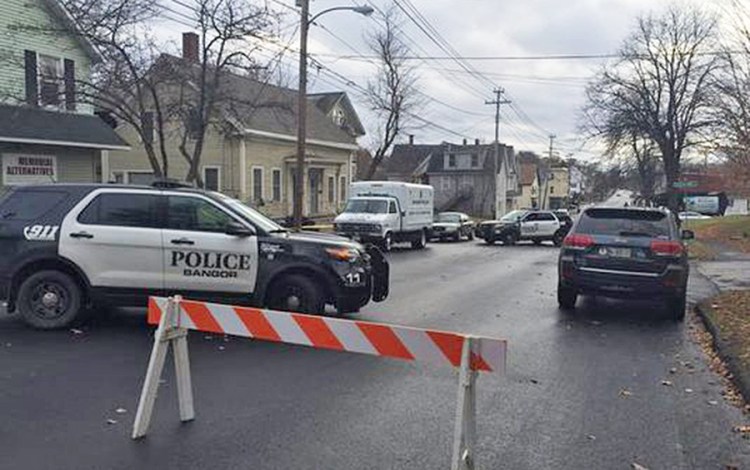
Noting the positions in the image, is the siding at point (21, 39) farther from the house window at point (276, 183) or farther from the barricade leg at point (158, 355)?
the barricade leg at point (158, 355)

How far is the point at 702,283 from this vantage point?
16.3 meters

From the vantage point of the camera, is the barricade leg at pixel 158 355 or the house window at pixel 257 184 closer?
the barricade leg at pixel 158 355

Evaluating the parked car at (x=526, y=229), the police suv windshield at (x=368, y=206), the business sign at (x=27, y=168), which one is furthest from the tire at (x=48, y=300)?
the parked car at (x=526, y=229)

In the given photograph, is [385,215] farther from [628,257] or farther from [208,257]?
[208,257]

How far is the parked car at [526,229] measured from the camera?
35.2 m

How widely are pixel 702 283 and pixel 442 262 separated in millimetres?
7712

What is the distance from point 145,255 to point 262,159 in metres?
28.0

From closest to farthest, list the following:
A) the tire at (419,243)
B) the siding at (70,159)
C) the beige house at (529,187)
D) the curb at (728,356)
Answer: the curb at (728,356) → the siding at (70,159) → the tire at (419,243) → the beige house at (529,187)

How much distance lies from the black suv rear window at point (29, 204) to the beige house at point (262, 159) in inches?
783

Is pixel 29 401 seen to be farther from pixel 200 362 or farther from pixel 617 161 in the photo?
pixel 617 161

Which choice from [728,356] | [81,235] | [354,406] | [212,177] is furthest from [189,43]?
[354,406]

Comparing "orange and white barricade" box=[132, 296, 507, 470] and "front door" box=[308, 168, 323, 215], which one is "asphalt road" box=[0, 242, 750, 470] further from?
"front door" box=[308, 168, 323, 215]

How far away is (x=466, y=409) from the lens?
13.8 feet

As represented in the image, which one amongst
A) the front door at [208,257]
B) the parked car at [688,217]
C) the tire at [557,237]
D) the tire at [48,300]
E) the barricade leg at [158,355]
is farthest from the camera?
the parked car at [688,217]
